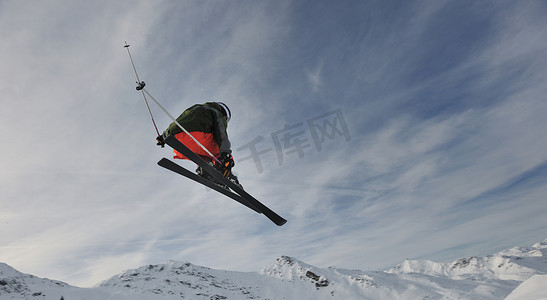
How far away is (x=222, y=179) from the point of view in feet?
20.7

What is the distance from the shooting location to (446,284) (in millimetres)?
146250

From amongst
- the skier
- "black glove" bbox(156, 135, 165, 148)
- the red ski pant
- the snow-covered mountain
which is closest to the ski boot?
the skier

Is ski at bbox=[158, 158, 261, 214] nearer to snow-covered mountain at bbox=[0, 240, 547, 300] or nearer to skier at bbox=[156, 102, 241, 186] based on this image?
skier at bbox=[156, 102, 241, 186]

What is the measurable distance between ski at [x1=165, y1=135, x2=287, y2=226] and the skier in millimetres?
231

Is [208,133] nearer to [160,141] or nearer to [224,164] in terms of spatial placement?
[224,164]

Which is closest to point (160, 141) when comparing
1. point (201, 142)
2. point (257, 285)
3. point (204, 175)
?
point (201, 142)

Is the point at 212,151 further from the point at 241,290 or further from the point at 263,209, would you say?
the point at 241,290

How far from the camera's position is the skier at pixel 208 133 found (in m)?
5.72

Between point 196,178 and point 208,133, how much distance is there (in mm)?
1368

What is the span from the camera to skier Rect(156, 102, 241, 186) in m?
5.72

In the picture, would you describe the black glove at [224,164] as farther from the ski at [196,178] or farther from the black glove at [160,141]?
the black glove at [160,141]

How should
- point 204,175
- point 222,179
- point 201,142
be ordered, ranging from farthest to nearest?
point 204,175
point 222,179
point 201,142

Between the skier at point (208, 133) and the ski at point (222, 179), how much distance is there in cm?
23

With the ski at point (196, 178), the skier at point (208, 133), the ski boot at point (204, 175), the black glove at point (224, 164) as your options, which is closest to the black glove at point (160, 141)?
the skier at point (208, 133)
